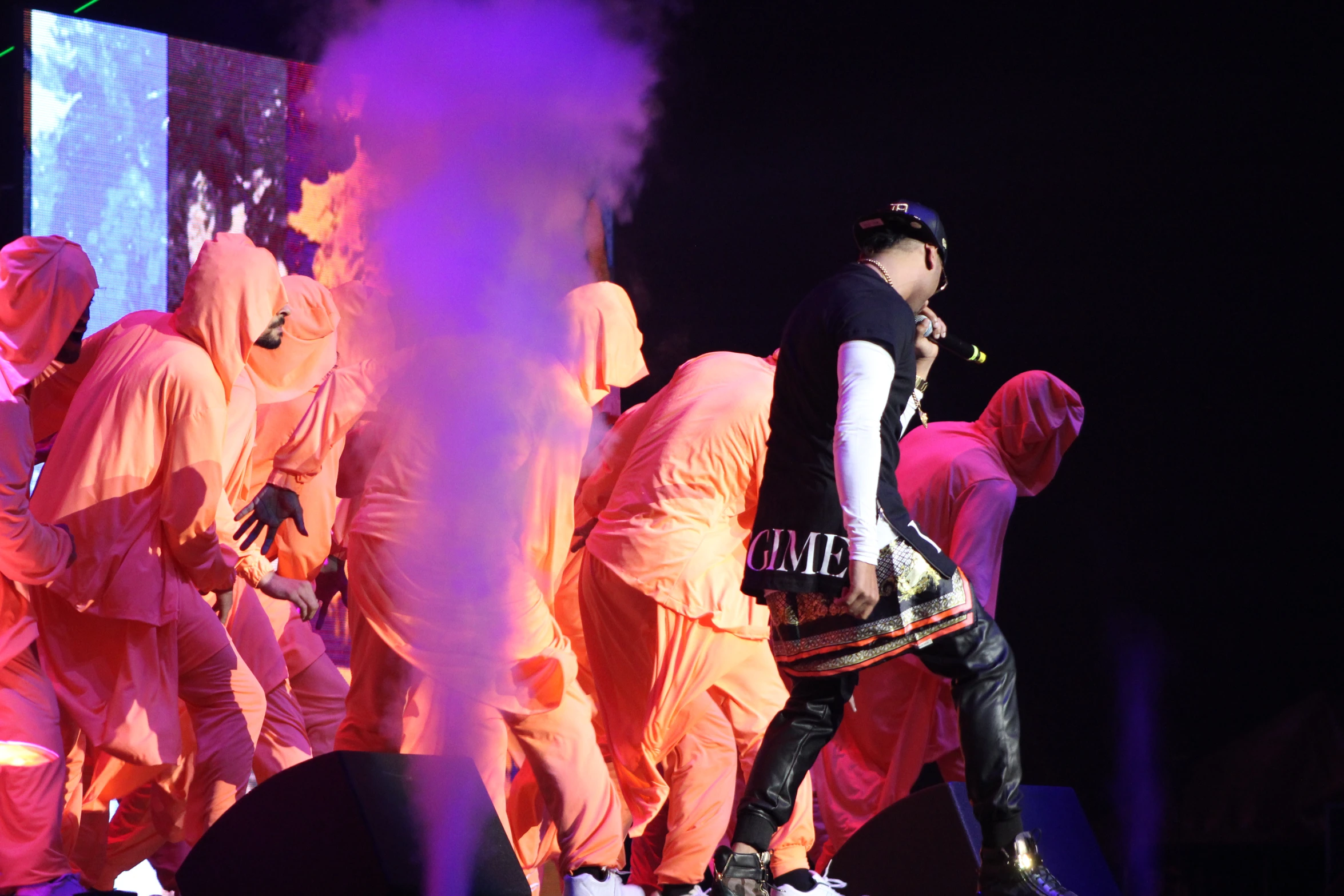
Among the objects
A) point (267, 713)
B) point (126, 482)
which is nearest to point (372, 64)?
point (126, 482)

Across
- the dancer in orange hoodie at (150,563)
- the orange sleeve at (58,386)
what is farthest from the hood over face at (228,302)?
the orange sleeve at (58,386)

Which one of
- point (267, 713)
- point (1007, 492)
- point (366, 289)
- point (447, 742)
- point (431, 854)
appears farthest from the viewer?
point (1007, 492)

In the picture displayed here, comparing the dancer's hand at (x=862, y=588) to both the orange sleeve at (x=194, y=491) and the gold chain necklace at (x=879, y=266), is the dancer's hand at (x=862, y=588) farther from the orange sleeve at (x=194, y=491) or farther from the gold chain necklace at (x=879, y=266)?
A: the orange sleeve at (x=194, y=491)

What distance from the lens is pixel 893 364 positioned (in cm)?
310

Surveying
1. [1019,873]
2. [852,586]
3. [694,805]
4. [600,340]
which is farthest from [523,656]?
[1019,873]

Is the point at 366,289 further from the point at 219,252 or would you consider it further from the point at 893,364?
the point at 893,364

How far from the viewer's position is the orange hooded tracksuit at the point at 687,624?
430cm

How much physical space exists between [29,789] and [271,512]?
100 cm

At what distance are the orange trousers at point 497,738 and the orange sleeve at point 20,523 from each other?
80 centimetres

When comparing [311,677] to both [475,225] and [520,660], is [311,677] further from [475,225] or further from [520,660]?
[475,225]

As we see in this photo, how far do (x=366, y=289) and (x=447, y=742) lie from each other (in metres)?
1.39

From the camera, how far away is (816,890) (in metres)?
4.32

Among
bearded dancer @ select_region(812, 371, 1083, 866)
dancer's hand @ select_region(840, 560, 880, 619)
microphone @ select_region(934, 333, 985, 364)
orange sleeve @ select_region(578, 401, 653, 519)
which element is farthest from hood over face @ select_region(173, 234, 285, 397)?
bearded dancer @ select_region(812, 371, 1083, 866)

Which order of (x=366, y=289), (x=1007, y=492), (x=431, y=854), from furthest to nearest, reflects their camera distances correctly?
(x=1007, y=492) → (x=366, y=289) → (x=431, y=854)
